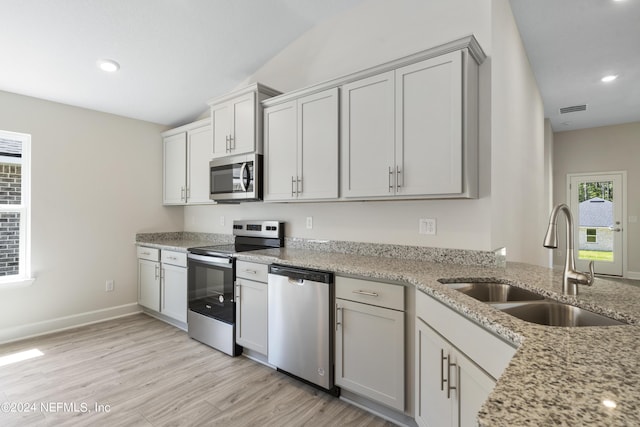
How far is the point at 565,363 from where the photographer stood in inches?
30.1

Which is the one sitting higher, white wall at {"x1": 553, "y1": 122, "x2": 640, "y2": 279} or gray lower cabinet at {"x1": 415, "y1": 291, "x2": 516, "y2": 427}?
white wall at {"x1": 553, "y1": 122, "x2": 640, "y2": 279}

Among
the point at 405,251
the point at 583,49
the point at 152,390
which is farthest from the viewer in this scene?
the point at 583,49

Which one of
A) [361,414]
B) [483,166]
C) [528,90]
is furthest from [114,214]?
[528,90]

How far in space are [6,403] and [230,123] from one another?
8.92ft

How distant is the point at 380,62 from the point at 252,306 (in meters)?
2.32

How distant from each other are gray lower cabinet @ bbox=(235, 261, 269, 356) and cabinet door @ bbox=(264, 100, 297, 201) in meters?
0.70

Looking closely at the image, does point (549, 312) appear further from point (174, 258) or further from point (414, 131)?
point (174, 258)

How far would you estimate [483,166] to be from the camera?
85.8 inches

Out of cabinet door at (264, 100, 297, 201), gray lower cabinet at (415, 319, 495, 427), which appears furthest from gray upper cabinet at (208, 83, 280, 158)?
gray lower cabinet at (415, 319, 495, 427)

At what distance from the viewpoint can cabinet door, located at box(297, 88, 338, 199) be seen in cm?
256

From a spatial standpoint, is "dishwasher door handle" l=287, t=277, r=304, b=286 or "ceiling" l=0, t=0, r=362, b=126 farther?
A: "ceiling" l=0, t=0, r=362, b=126

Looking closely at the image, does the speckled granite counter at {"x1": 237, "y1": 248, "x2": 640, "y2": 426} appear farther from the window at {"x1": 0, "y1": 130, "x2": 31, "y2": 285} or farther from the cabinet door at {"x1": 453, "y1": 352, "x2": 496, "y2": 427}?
the window at {"x1": 0, "y1": 130, "x2": 31, "y2": 285}

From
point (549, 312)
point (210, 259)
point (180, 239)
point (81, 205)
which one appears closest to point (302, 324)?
point (210, 259)

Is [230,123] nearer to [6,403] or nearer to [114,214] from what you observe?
[114,214]
